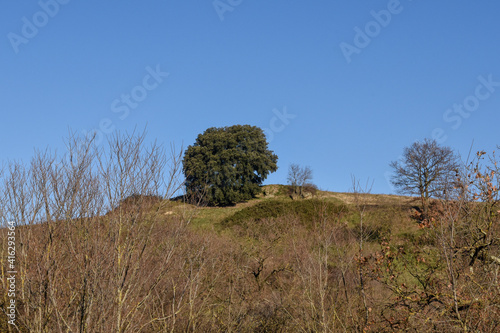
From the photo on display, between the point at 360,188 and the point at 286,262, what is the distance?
10759 mm

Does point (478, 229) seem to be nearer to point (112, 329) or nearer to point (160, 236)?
point (112, 329)

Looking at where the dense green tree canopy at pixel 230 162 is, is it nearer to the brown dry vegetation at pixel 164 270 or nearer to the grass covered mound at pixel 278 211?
the grass covered mound at pixel 278 211

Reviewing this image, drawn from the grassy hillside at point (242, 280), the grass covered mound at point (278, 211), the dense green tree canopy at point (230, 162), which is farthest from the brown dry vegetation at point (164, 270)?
the dense green tree canopy at point (230, 162)

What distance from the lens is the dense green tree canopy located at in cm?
4653

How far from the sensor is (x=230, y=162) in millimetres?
48406

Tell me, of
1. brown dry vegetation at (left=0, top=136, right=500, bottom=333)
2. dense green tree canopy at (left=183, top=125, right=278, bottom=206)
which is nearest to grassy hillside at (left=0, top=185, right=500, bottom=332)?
brown dry vegetation at (left=0, top=136, right=500, bottom=333)

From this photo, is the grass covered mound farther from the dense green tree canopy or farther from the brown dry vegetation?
the brown dry vegetation

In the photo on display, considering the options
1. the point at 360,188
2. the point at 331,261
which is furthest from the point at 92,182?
the point at 331,261

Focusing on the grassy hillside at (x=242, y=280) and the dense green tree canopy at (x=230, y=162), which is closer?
the grassy hillside at (x=242, y=280)

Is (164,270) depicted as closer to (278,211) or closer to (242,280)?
(242,280)

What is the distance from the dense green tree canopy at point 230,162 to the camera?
4653 centimetres

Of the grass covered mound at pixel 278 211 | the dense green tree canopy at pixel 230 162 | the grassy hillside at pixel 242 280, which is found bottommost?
the grassy hillside at pixel 242 280

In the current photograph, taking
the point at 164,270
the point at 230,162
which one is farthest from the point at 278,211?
the point at 164,270

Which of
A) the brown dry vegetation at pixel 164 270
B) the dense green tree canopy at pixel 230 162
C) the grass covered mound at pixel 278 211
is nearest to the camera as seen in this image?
the brown dry vegetation at pixel 164 270
